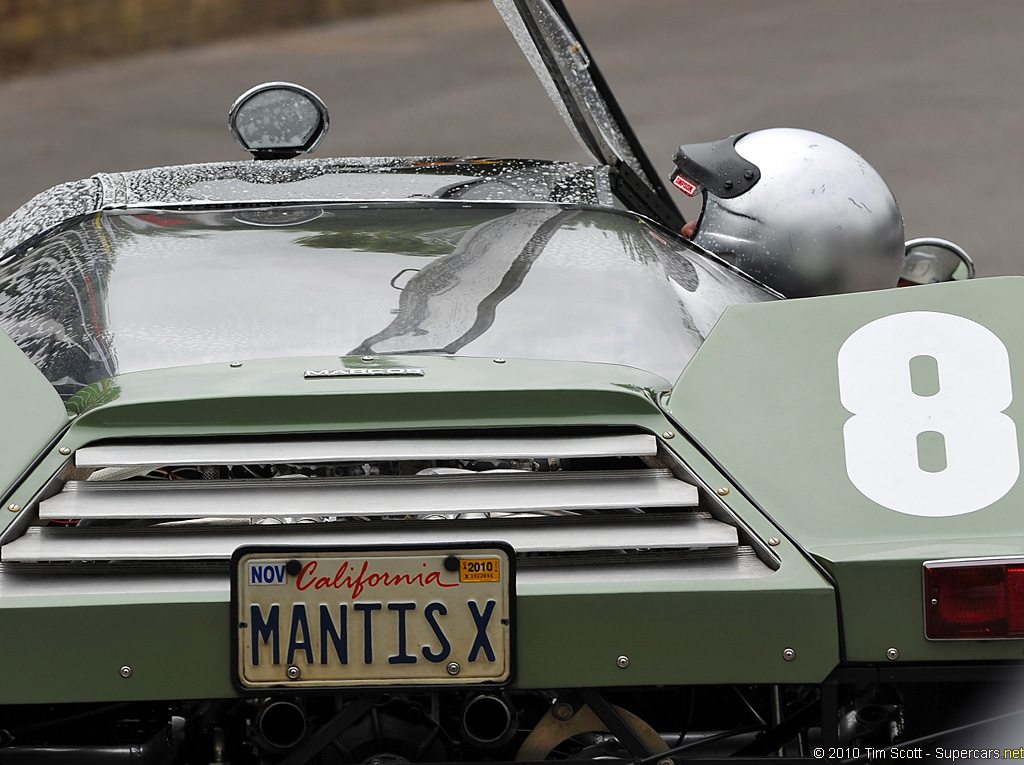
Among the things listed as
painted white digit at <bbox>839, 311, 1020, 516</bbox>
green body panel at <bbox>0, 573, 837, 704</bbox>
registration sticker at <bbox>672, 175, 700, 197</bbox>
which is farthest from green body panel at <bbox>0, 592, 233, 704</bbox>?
registration sticker at <bbox>672, 175, 700, 197</bbox>

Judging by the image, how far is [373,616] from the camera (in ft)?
6.79

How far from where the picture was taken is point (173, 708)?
95.3 inches

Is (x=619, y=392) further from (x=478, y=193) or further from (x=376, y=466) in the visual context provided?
(x=478, y=193)

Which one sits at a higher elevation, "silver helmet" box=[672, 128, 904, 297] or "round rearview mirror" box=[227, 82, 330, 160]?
"round rearview mirror" box=[227, 82, 330, 160]

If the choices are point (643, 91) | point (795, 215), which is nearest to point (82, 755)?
point (795, 215)

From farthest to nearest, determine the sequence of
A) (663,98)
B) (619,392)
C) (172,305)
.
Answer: (663,98)
(172,305)
(619,392)

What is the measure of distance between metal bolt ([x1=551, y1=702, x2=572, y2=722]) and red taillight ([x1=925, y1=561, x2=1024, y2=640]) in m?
0.59

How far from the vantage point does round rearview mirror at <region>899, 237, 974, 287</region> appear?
4211 mm

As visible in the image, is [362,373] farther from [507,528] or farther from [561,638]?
[561,638]

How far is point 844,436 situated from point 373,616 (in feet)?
2.62

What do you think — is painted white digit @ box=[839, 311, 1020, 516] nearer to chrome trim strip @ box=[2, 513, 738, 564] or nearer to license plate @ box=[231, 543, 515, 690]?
chrome trim strip @ box=[2, 513, 738, 564]

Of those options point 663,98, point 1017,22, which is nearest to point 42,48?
point 663,98

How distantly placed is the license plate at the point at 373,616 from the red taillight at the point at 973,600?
2.06 ft

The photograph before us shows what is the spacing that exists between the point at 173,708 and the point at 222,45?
12.0m
